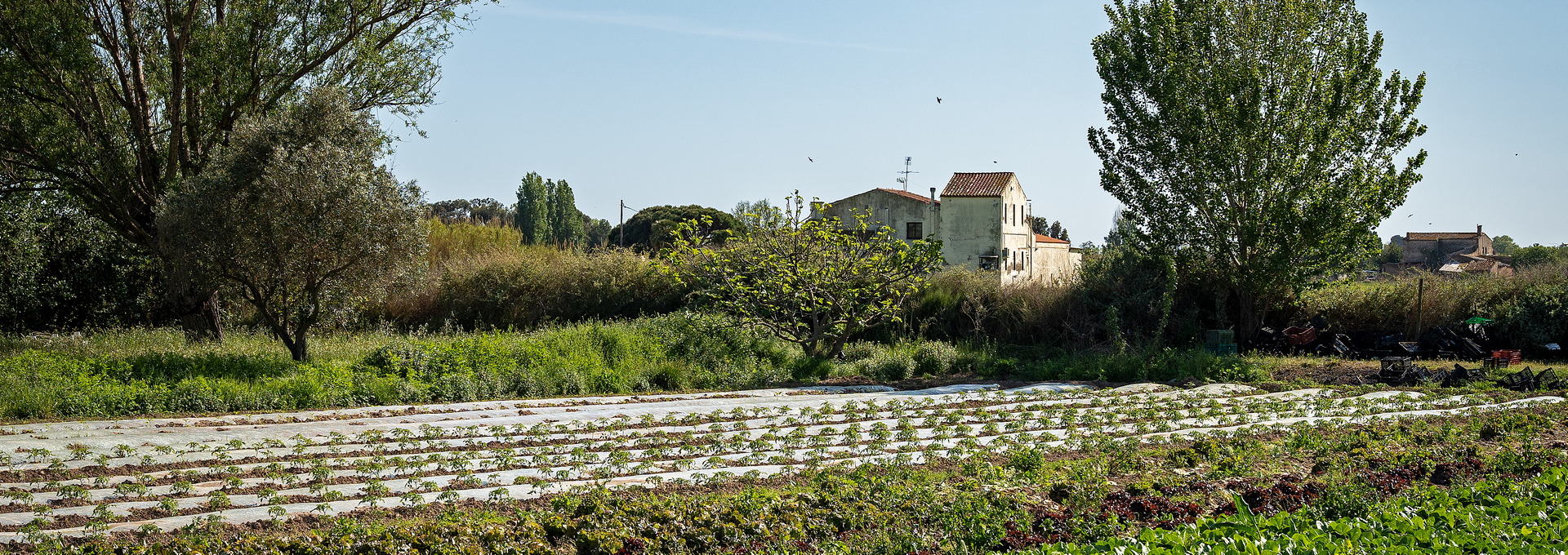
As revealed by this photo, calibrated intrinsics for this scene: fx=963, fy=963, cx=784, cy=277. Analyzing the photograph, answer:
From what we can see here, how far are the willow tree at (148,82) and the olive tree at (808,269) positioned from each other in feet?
20.6

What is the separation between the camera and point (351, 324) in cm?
1928

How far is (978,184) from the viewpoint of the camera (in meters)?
42.5

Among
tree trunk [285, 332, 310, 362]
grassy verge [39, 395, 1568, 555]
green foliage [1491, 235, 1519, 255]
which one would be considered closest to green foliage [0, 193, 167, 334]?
tree trunk [285, 332, 310, 362]

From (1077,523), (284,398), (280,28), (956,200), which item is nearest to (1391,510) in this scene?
(1077,523)

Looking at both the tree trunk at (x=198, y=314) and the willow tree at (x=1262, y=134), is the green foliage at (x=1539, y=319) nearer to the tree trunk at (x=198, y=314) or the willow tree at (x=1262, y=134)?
the willow tree at (x=1262, y=134)

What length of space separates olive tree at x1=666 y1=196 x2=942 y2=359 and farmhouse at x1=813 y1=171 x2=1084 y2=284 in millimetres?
24299

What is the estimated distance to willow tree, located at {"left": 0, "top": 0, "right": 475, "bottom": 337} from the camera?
13891 mm

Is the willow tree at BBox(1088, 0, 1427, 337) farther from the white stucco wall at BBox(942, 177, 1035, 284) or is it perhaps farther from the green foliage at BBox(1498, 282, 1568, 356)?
the white stucco wall at BBox(942, 177, 1035, 284)

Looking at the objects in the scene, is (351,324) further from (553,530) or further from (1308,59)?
(1308,59)

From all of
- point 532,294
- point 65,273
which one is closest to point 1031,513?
point 532,294

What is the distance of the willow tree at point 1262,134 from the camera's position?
1728 cm

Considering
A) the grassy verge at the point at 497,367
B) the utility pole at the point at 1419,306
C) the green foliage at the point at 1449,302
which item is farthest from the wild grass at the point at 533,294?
the utility pole at the point at 1419,306

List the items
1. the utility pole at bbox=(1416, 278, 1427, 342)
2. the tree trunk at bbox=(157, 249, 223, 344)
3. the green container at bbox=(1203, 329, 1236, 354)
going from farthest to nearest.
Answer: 1. the utility pole at bbox=(1416, 278, 1427, 342)
2. the green container at bbox=(1203, 329, 1236, 354)
3. the tree trunk at bbox=(157, 249, 223, 344)

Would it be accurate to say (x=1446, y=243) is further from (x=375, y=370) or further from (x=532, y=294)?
(x=375, y=370)
